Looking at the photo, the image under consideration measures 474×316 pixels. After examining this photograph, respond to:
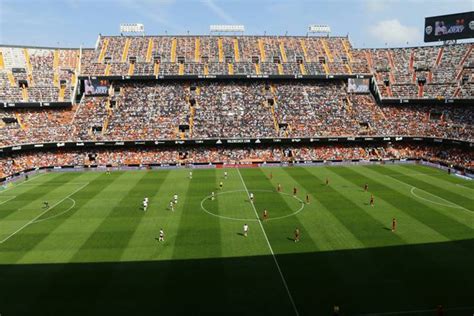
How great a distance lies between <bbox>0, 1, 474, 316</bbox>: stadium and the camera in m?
25.8

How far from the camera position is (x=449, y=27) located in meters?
78.8

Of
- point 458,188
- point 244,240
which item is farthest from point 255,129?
point 244,240

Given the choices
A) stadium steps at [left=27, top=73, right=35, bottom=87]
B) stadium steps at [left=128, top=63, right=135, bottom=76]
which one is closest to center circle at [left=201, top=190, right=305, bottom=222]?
stadium steps at [left=128, top=63, right=135, bottom=76]

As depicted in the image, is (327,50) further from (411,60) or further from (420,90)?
(420,90)

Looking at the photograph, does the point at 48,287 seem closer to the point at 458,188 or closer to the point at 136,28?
the point at 458,188

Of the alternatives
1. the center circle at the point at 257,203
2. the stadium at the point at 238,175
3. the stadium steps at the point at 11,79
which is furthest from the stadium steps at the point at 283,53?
the stadium steps at the point at 11,79

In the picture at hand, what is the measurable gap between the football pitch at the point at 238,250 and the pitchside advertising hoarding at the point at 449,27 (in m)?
39.3

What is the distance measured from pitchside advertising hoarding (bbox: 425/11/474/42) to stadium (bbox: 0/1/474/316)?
395 mm

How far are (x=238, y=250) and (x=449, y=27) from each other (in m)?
71.7

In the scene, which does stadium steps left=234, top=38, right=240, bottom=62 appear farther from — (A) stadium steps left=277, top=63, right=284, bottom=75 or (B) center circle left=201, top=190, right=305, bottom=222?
(B) center circle left=201, top=190, right=305, bottom=222

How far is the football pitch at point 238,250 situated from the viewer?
24125 millimetres

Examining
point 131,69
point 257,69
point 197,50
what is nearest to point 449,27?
point 257,69

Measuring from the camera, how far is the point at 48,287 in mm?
25938

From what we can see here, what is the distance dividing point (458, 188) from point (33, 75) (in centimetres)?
7425
